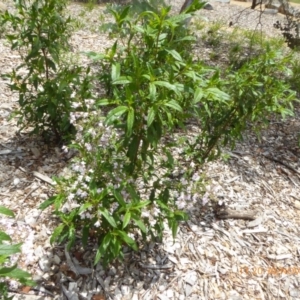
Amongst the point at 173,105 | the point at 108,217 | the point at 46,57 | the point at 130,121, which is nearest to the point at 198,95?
the point at 173,105

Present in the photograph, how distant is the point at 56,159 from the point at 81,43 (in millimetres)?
3253

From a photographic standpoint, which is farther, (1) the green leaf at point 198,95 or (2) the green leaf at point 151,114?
(1) the green leaf at point 198,95

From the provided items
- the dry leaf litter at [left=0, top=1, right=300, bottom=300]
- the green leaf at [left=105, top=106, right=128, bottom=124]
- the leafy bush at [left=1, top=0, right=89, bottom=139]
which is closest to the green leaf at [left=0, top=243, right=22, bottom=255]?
the green leaf at [left=105, top=106, right=128, bottom=124]

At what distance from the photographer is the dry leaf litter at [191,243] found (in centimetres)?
227

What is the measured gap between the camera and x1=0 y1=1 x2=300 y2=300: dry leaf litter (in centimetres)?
227

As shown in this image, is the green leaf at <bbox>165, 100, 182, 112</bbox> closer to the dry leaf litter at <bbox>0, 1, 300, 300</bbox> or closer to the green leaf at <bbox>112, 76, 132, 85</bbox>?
the green leaf at <bbox>112, 76, 132, 85</bbox>

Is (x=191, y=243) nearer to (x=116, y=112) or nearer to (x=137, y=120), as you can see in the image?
(x=137, y=120)

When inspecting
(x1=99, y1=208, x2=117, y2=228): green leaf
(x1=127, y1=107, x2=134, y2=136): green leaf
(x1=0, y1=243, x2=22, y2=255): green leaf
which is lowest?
(x1=99, y1=208, x2=117, y2=228): green leaf

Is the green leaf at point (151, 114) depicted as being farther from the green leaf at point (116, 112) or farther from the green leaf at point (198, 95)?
the green leaf at point (198, 95)

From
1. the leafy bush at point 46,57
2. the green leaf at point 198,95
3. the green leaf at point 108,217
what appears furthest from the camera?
the leafy bush at point 46,57

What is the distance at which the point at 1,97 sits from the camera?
379 cm

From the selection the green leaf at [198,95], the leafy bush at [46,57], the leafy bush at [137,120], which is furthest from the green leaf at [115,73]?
the leafy bush at [46,57]

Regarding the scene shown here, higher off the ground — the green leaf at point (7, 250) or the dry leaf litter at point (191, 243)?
the green leaf at point (7, 250)

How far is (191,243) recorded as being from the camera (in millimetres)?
2617
